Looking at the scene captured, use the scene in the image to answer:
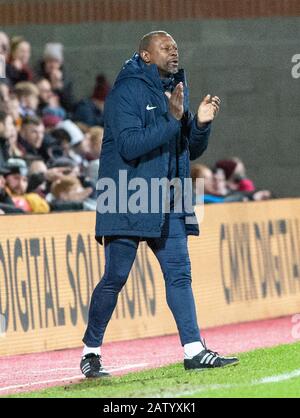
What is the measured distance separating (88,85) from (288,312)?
5.33 metres

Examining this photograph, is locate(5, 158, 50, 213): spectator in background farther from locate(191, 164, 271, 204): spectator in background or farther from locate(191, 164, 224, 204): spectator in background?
locate(191, 164, 271, 204): spectator in background

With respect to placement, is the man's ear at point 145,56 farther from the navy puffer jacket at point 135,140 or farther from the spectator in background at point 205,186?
the spectator in background at point 205,186

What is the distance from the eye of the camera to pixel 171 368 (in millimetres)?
8547

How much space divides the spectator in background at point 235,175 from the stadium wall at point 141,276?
2339 millimetres

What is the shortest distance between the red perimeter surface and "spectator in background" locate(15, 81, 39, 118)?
12.9 feet

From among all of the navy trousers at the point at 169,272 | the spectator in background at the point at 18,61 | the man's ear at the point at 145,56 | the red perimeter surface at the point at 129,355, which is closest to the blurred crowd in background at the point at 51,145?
the spectator in background at the point at 18,61

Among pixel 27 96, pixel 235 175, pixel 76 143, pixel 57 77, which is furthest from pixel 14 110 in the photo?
pixel 235 175

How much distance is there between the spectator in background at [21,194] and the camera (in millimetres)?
12375

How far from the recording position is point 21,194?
496 inches

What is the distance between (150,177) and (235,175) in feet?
28.6

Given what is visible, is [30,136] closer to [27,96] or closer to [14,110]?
[14,110]

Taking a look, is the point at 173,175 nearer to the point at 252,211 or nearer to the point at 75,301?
the point at 75,301

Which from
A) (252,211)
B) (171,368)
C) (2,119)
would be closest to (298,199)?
(252,211)

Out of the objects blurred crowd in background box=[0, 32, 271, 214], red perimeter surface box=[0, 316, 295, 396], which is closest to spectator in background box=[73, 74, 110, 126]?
blurred crowd in background box=[0, 32, 271, 214]
